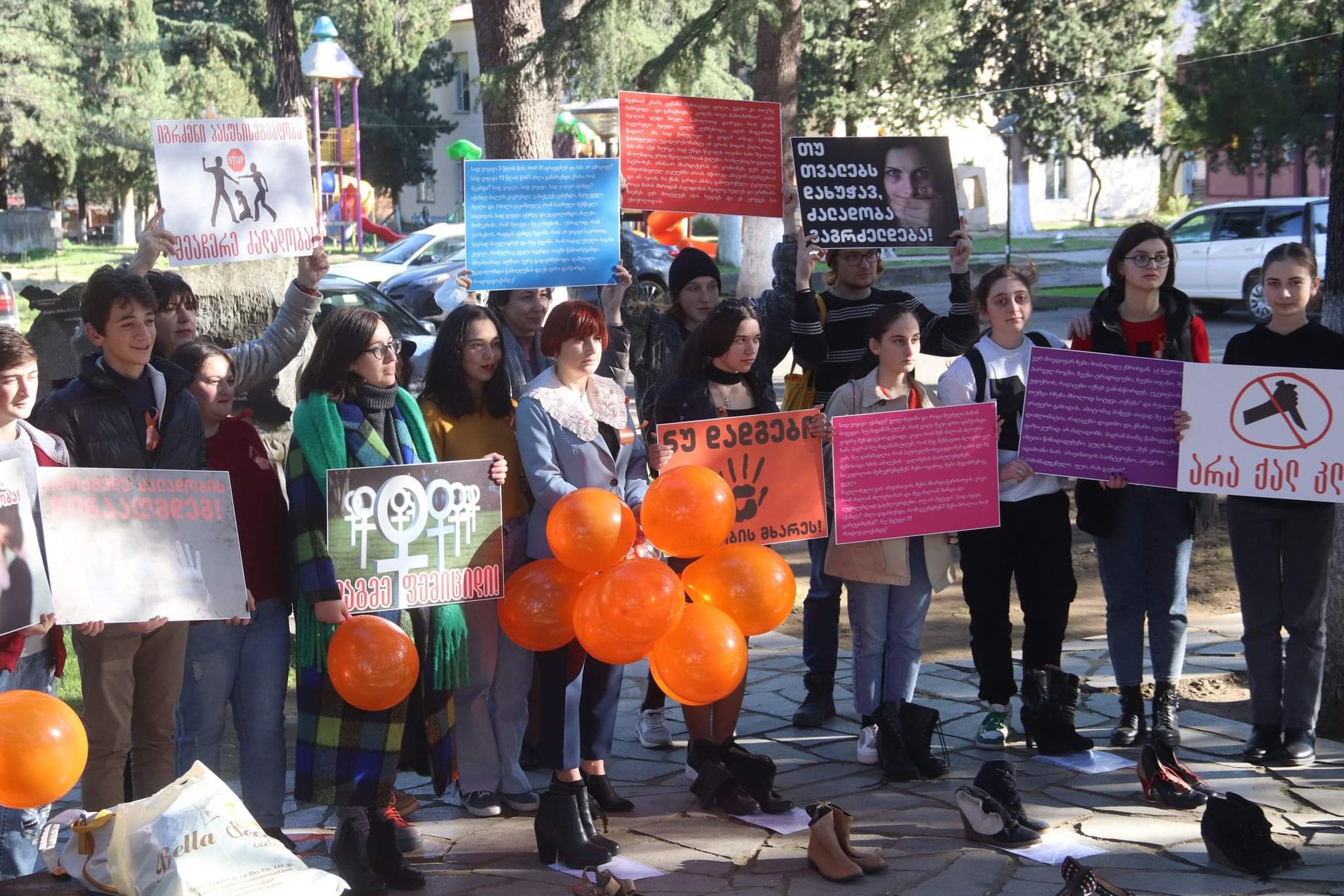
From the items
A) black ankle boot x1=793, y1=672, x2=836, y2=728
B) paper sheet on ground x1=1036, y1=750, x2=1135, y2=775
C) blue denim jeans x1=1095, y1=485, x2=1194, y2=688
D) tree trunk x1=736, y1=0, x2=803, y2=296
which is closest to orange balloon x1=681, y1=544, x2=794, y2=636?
black ankle boot x1=793, y1=672, x2=836, y2=728

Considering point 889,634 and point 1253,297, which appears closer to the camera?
point 889,634

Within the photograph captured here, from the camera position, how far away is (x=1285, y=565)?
202 inches

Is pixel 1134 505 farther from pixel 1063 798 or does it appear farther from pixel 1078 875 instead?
pixel 1078 875

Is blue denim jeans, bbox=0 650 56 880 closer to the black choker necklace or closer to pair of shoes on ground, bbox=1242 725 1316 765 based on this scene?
the black choker necklace

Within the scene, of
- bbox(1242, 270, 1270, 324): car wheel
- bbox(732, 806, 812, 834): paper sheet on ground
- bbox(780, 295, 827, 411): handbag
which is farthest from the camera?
bbox(1242, 270, 1270, 324): car wheel

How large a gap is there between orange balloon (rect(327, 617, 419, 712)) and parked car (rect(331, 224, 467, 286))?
16.3 meters

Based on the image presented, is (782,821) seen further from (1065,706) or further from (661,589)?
(1065,706)

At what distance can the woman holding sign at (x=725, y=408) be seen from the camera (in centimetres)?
489

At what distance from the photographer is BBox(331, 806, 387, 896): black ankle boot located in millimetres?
4215

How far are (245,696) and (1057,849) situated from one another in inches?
108

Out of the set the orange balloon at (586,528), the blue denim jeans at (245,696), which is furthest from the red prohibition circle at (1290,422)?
the blue denim jeans at (245,696)

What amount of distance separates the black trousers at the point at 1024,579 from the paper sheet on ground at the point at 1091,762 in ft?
1.22

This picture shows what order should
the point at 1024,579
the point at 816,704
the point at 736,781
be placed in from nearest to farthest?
the point at 736,781 < the point at 1024,579 < the point at 816,704

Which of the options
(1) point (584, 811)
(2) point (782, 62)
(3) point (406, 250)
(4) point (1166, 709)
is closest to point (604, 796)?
(1) point (584, 811)
